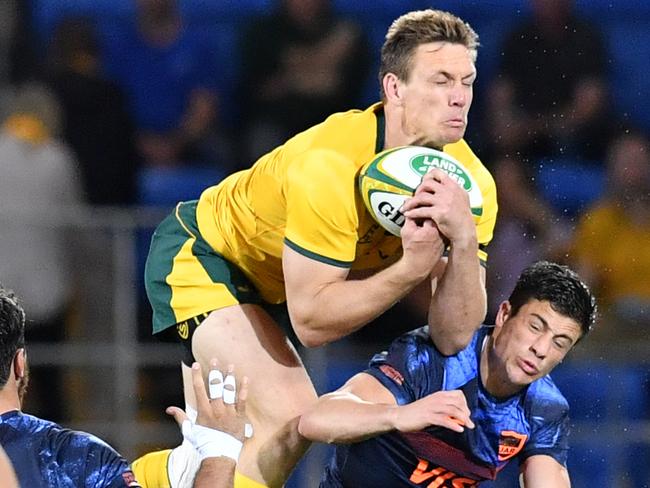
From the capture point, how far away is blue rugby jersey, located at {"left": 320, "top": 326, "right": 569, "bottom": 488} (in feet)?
16.4

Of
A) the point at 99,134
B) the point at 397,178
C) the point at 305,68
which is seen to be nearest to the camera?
the point at 397,178

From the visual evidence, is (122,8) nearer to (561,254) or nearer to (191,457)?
(561,254)

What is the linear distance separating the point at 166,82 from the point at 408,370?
5.14 metres

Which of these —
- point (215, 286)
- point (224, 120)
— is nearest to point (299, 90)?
point (224, 120)

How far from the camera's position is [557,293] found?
5.02 metres

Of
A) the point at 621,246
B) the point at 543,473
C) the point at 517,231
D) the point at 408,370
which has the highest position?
the point at 408,370

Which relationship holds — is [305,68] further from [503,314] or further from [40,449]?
[40,449]

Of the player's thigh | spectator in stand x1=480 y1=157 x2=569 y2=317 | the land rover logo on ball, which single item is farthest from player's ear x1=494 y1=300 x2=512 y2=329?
spectator in stand x1=480 y1=157 x2=569 y2=317

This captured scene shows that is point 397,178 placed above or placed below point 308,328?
above

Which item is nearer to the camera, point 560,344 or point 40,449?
point 40,449

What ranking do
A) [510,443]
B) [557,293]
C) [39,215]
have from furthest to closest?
[39,215]
[510,443]
[557,293]

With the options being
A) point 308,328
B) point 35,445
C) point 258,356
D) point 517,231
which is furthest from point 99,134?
point 35,445

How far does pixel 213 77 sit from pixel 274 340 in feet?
14.8

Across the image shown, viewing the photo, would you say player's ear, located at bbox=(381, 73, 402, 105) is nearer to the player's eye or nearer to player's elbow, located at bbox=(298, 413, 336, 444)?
the player's eye
